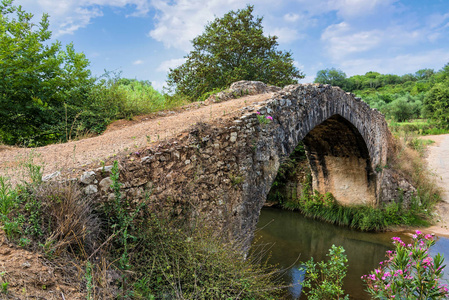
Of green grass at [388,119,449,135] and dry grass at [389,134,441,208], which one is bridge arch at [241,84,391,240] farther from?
green grass at [388,119,449,135]

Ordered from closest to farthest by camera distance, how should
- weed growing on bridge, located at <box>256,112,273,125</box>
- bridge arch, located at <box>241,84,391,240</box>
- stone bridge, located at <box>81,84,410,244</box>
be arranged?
stone bridge, located at <box>81,84,410,244</box> < weed growing on bridge, located at <box>256,112,273,125</box> < bridge arch, located at <box>241,84,391,240</box>

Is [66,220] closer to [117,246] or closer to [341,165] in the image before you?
[117,246]

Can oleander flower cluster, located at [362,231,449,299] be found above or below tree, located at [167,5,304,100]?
below

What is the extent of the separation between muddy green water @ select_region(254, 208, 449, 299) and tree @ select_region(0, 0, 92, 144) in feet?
21.4

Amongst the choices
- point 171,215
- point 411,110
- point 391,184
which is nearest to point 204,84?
point 391,184

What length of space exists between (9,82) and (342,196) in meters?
12.1

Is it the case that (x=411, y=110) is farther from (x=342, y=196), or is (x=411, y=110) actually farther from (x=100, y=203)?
(x=100, y=203)

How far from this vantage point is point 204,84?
50.8ft

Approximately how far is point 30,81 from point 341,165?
36.7 feet

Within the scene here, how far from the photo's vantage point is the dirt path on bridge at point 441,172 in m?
10.8

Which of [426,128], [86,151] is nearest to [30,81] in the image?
[86,151]

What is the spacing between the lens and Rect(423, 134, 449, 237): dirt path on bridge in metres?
10.8

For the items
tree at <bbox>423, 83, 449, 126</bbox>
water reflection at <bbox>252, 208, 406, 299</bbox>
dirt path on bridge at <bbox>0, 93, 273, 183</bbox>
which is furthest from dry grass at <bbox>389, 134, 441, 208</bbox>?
tree at <bbox>423, 83, 449, 126</bbox>

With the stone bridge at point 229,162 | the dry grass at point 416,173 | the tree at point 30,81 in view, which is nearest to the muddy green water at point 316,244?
the stone bridge at point 229,162
